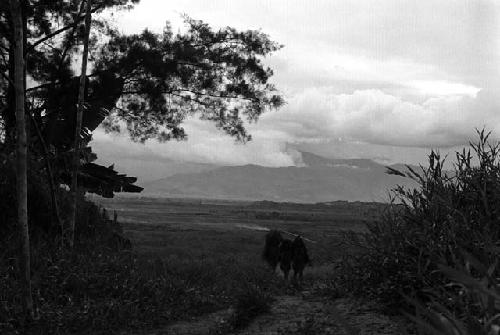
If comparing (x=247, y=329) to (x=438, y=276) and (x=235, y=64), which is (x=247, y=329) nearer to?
(x=438, y=276)

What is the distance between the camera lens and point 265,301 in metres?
7.93

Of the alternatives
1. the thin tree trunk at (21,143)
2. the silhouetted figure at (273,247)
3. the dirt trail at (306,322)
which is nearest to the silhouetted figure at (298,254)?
the silhouetted figure at (273,247)

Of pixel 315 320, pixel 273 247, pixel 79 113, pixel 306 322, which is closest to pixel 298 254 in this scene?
pixel 273 247

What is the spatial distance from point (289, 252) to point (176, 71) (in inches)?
293

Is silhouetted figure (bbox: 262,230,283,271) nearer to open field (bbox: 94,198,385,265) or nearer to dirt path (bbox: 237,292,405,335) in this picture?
open field (bbox: 94,198,385,265)

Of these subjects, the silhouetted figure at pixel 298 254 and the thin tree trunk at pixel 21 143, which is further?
the silhouetted figure at pixel 298 254

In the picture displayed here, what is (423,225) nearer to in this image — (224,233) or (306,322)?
(306,322)

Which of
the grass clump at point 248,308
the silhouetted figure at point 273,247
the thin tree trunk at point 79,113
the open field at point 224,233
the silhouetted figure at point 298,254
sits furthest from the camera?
the open field at point 224,233

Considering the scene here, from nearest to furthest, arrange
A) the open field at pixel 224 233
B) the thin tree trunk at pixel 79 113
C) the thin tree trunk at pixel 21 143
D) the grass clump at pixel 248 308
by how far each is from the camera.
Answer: the grass clump at pixel 248 308, the thin tree trunk at pixel 21 143, the thin tree trunk at pixel 79 113, the open field at pixel 224 233

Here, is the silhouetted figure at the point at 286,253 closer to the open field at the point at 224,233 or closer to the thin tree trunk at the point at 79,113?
the open field at the point at 224,233

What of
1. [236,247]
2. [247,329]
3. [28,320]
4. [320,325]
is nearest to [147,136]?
[28,320]

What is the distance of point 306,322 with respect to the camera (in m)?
6.31

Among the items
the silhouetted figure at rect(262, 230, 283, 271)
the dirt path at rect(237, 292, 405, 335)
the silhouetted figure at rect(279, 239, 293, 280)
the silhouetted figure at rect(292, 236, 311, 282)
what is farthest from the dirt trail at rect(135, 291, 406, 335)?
the silhouetted figure at rect(262, 230, 283, 271)

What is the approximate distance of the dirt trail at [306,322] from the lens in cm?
575
